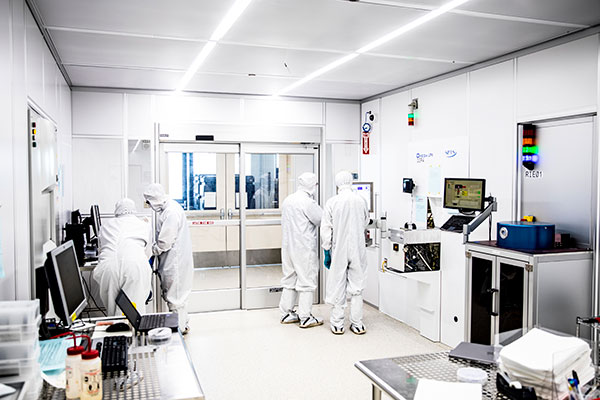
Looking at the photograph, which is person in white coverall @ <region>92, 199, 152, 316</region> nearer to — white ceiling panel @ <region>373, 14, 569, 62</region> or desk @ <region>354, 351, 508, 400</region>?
Result: desk @ <region>354, 351, 508, 400</region>

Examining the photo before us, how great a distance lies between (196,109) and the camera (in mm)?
5434

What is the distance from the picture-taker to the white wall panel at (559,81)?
3.14 metres

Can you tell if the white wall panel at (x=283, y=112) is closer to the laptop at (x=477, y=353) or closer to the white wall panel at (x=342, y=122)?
the white wall panel at (x=342, y=122)

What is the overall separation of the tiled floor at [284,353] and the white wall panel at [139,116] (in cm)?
214

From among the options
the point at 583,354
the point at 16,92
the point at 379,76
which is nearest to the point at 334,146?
the point at 379,76

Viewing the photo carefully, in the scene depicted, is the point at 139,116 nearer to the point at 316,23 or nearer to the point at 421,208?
the point at 316,23

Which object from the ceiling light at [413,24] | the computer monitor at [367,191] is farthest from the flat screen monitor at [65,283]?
the computer monitor at [367,191]

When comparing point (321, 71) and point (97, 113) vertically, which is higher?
point (321, 71)

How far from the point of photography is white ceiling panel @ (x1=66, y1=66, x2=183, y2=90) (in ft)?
14.3

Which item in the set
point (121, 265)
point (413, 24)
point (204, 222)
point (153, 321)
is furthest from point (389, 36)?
point (204, 222)

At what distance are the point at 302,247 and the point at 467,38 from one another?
2636 mm

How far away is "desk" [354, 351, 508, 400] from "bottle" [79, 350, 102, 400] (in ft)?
3.33

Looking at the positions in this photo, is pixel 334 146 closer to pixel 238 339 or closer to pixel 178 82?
pixel 178 82

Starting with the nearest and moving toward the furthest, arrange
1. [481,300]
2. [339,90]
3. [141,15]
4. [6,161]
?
[6,161], [141,15], [481,300], [339,90]
